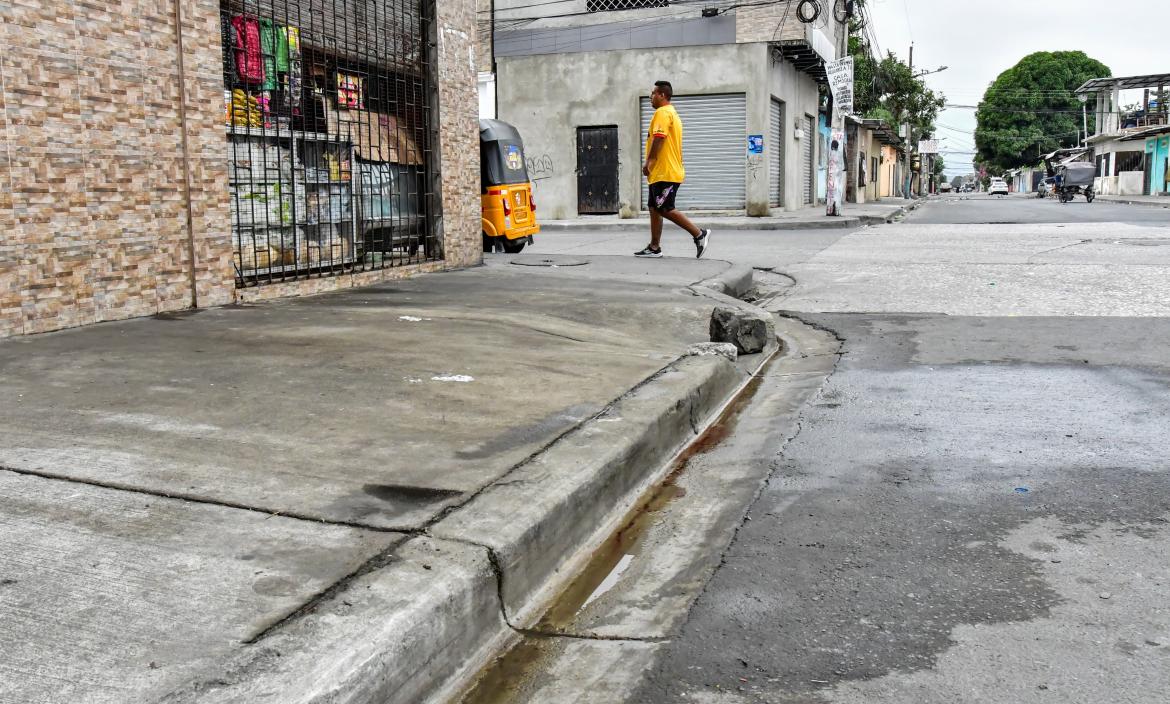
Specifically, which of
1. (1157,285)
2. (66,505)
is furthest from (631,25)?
(66,505)

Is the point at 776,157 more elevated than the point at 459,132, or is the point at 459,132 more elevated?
the point at 776,157

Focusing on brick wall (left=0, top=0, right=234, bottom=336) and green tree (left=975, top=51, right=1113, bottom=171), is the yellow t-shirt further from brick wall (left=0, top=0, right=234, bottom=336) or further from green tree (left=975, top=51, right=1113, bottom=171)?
green tree (left=975, top=51, right=1113, bottom=171)

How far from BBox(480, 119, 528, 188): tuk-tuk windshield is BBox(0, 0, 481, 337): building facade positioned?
80.2 inches

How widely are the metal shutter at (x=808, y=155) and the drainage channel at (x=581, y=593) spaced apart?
2701cm

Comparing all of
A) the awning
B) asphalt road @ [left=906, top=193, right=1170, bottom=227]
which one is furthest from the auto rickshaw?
the awning

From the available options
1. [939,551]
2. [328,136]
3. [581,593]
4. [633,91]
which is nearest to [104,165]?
[328,136]

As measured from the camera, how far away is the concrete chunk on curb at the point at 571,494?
8.19 feet

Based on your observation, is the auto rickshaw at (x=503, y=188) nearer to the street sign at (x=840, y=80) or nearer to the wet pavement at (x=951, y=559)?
the wet pavement at (x=951, y=559)

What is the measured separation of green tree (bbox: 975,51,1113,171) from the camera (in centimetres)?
9331

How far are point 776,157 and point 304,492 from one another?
25.0m

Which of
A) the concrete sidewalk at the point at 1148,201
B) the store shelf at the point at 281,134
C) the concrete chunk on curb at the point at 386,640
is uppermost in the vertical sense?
the concrete sidewalk at the point at 1148,201

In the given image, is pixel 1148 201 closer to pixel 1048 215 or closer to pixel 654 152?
pixel 1048 215

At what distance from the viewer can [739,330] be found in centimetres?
582

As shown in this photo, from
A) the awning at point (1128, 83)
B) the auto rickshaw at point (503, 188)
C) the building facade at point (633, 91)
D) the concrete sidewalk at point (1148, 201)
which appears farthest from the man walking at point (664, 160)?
the awning at point (1128, 83)
